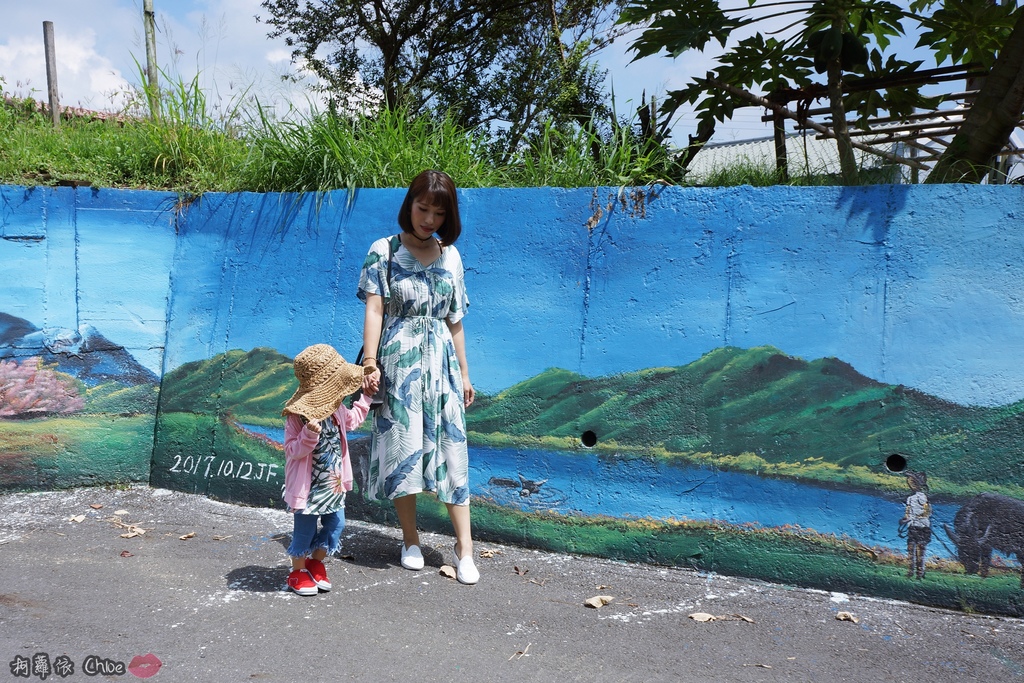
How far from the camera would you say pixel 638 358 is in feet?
13.5

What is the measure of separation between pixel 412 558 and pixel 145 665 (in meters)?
1.35

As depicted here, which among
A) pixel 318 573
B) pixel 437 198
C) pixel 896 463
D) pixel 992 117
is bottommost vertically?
pixel 318 573

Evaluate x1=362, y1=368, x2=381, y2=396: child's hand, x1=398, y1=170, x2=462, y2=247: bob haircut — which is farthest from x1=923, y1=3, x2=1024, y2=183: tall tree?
x1=362, y1=368, x2=381, y2=396: child's hand

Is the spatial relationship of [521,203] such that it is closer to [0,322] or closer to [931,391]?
[931,391]

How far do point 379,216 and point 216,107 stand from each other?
1.99 meters

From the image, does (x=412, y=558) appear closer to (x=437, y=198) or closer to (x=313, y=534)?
(x=313, y=534)

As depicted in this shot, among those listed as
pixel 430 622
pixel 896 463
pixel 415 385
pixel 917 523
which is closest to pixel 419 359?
pixel 415 385

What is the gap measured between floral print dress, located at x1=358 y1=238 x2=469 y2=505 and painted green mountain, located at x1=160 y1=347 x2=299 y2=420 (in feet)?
4.08

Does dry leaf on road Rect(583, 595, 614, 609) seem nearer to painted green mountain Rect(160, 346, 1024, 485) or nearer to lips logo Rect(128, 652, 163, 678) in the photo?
painted green mountain Rect(160, 346, 1024, 485)

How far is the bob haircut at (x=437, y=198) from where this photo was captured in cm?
370

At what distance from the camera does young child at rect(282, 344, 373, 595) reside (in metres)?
3.43

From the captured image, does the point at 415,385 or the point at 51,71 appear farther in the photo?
the point at 51,71

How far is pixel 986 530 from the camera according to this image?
3465mm

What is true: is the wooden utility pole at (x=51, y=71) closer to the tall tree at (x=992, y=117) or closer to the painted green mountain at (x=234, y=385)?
the painted green mountain at (x=234, y=385)
